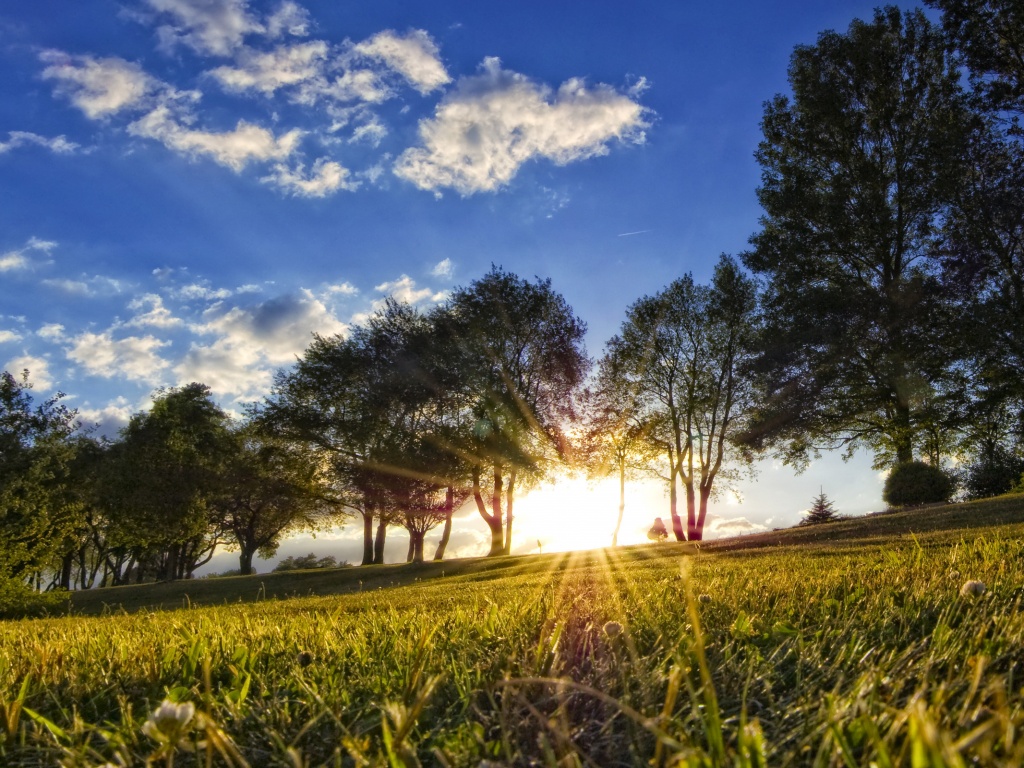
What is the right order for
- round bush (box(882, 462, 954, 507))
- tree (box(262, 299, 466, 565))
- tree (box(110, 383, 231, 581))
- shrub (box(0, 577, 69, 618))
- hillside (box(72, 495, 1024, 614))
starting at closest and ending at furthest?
hillside (box(72, 495, 1024, 614)) < shrub (box(0, 577, 69, 618)) < round bush (box(882, 462, 954, 507)) < tree (box(262, 299, 466, 565)) < tree (box(110, 383, 231, 581))

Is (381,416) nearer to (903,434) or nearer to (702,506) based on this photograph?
(702,506)

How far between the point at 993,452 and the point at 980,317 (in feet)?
30.3

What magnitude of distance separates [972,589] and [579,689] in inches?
72.8

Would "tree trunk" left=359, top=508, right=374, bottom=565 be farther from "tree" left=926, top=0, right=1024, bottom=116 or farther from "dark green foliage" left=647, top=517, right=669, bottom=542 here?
"tree" left=926, top=0, right=1024, bottom=116

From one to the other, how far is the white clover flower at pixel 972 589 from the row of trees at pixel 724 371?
22217 mm

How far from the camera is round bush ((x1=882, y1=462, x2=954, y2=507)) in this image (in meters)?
23.8

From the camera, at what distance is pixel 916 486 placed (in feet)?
79.0

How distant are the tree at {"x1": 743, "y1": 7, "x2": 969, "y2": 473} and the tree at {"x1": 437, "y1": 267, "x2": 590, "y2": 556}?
10211 millimetres

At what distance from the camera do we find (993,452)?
29.7 m

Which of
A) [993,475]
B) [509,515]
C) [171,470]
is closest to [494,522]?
[509,515]

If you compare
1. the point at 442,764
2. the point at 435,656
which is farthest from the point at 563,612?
the point at 442,764

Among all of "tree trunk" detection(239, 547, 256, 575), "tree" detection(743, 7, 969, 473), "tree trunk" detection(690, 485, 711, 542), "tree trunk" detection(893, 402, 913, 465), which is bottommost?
"tree trunk" detection(239, 547, 256, 575)

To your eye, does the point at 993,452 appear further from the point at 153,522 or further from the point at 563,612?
the point at 153,522

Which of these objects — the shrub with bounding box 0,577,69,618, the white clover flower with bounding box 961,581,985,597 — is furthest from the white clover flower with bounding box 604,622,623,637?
the shrub with bounding box 0,577,69,618
